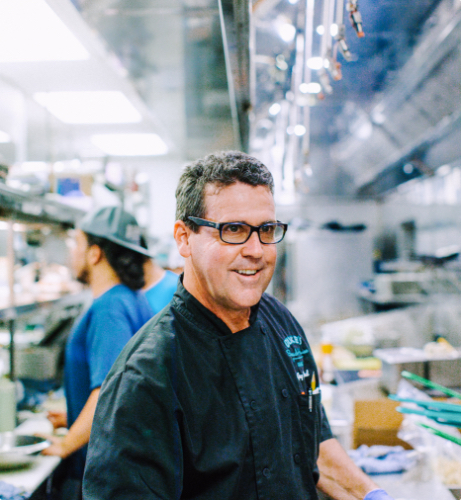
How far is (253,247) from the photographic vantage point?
969 mm

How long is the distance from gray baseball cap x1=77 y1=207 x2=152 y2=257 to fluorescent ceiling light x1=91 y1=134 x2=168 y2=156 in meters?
2.54

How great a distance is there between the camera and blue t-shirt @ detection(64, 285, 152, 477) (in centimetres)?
153

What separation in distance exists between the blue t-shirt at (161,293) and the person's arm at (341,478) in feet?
4.45

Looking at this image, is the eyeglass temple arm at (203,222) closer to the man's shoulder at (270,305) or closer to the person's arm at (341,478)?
the man's shoulder at (270,305)

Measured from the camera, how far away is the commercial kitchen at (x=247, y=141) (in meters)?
1.61

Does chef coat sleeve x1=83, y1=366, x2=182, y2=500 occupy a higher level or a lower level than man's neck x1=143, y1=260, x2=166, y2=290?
lower

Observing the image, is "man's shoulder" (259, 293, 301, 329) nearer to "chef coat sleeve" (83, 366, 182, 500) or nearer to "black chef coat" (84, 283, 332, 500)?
"black chef coat" (84, 283, 332, 500)

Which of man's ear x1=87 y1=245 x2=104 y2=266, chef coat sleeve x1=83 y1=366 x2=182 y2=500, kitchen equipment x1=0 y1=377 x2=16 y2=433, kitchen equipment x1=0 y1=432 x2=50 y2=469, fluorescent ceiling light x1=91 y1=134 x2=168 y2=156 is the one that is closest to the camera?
chef coat sleeve x1=83 y1=366 x2=182 y2=500

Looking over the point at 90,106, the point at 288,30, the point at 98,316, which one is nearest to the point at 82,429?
the point at 98,316

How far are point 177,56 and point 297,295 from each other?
4976 millimetres

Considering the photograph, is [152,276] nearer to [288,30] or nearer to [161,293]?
[161,293]

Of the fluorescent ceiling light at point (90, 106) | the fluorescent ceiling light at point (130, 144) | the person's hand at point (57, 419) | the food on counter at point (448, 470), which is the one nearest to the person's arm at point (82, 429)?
the person's hand at point (57, 419)

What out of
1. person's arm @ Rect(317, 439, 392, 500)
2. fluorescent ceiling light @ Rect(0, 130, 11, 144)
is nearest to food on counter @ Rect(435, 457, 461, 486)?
person's arm @ Rect(317, 439, 392, 500)

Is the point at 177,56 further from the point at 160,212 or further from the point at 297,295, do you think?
the point at 297,295
